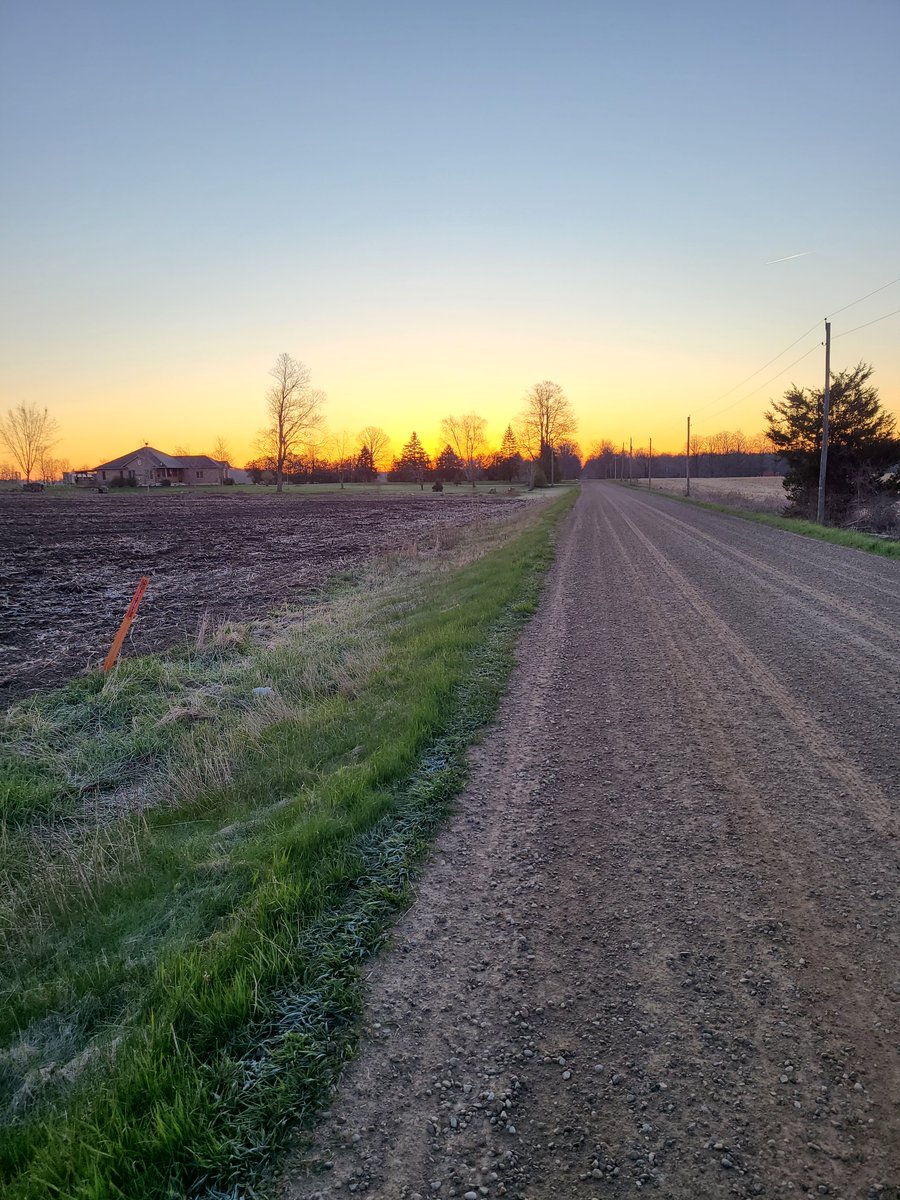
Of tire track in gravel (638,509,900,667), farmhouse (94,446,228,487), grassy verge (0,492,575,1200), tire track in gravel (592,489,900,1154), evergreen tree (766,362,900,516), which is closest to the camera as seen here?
grassy verge (0,492,575,1200)

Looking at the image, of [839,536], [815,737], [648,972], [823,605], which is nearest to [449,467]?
[839,536]

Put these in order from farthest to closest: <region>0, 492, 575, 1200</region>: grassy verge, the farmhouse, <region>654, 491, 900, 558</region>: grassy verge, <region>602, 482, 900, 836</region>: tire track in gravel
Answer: the farmhouse
<region>654, 491, 900, 558</region>: grassy verge
<region>602, 482, 900, 836</region>: tire track in gravel
<region>0, 492, 575, 1200</region>: grassy verge

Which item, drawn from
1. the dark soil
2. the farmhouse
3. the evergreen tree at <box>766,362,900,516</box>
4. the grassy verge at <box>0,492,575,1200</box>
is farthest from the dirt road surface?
the farmhouse

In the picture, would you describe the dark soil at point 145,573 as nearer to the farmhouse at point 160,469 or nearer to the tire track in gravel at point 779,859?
the tire track in gravel at point 779,859

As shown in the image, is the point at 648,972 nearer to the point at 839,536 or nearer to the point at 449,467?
the point at 839,536

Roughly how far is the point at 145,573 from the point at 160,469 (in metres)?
96.4

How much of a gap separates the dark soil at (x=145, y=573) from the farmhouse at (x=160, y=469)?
6858cm

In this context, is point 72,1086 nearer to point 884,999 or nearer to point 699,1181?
point 699,1181

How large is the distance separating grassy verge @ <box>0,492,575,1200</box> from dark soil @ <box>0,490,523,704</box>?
8.86 ft

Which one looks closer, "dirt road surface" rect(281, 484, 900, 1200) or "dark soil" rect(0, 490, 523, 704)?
"dirt road surface" rect(281, 484, 900, 1200)

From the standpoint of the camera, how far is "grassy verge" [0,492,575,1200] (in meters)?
2.41

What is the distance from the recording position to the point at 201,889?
13.2 feet

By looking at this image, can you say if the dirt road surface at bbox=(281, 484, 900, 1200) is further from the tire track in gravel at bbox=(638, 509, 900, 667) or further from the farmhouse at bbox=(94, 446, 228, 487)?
the farmhouse at bbox=(94, 446, 228, 487)

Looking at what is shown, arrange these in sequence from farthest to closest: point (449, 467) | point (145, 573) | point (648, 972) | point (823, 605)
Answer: point (449, 467), point (145, 573), point (823, 605), point (648, 972)
